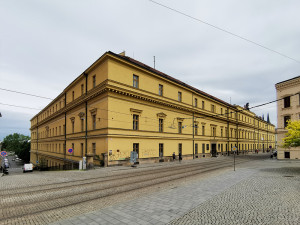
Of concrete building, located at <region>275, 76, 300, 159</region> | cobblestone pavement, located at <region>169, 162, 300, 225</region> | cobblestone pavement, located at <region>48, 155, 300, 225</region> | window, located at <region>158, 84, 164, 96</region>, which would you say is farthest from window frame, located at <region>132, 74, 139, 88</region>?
concrete building, located at <region>275, 76, 300, 159</region>

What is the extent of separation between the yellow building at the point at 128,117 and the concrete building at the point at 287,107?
41.3 ft

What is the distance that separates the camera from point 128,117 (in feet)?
75.5

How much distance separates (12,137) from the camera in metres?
157

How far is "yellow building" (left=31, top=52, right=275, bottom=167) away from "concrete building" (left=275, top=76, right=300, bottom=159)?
12.6 m

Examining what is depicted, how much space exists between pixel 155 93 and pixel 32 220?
2241 cm

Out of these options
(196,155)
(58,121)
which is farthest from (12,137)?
(196,155)

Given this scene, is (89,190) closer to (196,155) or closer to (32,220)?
(32,220)

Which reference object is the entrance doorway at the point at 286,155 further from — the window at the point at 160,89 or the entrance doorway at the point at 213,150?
the window at the point at 160,89

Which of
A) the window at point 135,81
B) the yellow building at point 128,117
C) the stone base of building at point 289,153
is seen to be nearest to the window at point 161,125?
the yellow building at point 128,117

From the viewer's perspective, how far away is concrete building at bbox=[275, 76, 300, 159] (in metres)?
29.8

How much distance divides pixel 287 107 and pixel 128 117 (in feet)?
89.6

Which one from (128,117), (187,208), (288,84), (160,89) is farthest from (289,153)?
(187,208)

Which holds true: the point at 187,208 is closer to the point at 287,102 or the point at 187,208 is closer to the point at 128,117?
the point at 128,117

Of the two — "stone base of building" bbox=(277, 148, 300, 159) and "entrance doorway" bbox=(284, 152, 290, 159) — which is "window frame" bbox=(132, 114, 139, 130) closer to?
"stone base of building" bbox=(277, 148, 300, 159)
